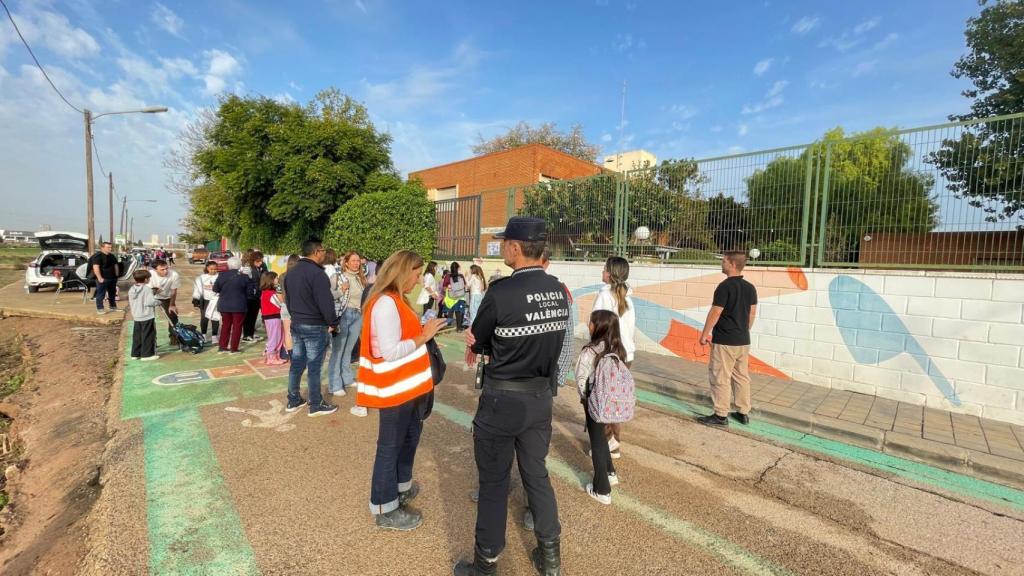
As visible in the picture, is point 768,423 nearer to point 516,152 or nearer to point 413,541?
point 413,541

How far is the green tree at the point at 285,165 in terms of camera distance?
17234 millimetres

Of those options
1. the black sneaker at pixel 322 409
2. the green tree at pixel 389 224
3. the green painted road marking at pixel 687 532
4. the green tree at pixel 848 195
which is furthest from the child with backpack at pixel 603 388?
the green tree at pixel 389 224

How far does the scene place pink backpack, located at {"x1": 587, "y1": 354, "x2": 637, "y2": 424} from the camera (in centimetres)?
326

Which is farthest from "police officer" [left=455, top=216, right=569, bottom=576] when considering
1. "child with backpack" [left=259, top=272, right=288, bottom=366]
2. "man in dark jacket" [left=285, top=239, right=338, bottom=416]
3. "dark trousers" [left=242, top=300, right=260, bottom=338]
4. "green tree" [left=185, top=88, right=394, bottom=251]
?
"green tree" [left=185, top=88, right=394, bottom=251]

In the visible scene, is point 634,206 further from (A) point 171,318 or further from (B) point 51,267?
(B) point 51,267

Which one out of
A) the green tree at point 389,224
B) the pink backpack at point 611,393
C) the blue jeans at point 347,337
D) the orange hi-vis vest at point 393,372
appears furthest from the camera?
the green tree at point 389,224

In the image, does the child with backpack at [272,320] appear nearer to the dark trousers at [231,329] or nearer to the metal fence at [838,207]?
the dark trousers at [231,329]

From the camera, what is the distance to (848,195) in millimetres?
6660

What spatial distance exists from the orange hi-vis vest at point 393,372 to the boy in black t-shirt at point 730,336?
3.24 metres

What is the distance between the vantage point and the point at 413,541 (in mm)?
2869

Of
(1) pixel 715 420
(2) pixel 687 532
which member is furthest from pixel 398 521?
(1) pixel 715 420

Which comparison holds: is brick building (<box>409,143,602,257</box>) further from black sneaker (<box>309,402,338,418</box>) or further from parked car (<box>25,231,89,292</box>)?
parked car (<box>25,231,89,292</box>)

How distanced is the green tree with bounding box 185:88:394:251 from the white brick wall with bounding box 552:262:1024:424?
15.1m

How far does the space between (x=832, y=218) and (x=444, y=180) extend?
69.6ft
